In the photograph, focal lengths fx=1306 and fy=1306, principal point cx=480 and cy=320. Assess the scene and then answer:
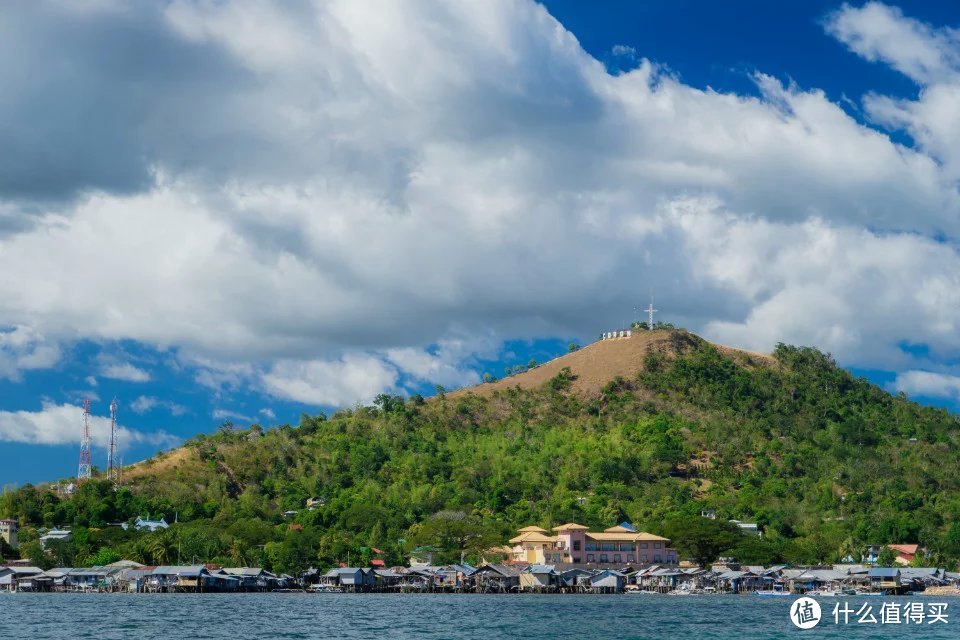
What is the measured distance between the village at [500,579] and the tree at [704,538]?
2.77 meters

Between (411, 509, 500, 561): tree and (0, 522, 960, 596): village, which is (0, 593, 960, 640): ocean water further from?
(411, 509, 500, 561): tree

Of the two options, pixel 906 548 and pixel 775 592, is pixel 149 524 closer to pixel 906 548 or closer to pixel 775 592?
pixel 775 592

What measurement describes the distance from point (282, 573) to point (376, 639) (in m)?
74.1

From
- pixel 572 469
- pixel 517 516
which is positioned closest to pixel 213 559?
pixel 517 516

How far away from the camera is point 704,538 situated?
160625 mm

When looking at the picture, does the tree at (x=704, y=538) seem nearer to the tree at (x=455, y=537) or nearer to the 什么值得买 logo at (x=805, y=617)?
the tree at (x=455, y=537)

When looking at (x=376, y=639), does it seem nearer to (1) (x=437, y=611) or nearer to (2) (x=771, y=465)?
(1) (x=437, y=611)

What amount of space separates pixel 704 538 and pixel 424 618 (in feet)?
230

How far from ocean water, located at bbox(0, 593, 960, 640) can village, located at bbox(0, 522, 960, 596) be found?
10226mm

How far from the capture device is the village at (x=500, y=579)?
145000mm

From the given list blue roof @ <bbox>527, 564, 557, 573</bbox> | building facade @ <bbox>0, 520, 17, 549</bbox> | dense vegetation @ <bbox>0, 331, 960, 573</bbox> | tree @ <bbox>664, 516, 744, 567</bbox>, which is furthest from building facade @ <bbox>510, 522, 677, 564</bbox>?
building facade @ <bbox>0, 520, 17, 549</bbox>

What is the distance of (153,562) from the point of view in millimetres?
154500

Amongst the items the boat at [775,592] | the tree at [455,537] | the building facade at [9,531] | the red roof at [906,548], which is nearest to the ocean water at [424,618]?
the boat at [775,592]

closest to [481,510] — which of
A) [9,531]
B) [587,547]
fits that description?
[587,547]
